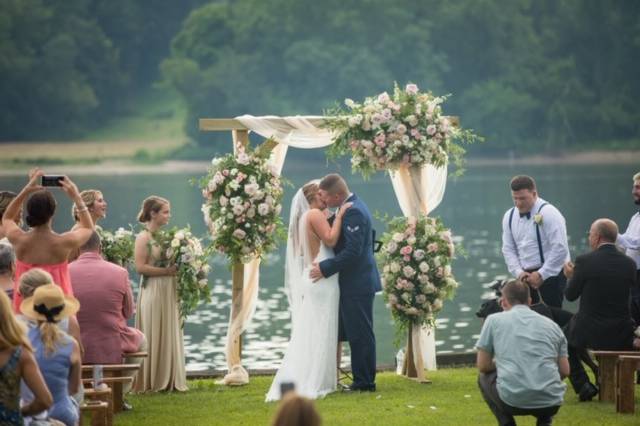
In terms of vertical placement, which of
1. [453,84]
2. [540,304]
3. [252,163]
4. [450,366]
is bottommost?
[450,366]

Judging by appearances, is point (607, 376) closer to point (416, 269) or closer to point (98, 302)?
point (416, 269)

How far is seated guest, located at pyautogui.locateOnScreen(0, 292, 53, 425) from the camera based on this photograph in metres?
6.96

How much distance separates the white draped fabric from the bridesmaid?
71 cm

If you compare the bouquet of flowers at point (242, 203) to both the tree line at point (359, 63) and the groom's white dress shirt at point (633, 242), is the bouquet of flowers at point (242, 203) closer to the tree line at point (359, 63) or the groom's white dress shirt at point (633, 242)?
the groom's white dress shirt at point (633, 242)

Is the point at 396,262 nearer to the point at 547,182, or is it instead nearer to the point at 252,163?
the point at 252,163

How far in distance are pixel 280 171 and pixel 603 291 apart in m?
3.75

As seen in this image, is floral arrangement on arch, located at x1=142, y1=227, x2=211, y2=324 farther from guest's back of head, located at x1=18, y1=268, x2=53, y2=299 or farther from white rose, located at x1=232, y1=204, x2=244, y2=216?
guest's back of head, located at x1=18, y1=268, x2=53, y2=299

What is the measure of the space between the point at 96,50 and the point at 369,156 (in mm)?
83604

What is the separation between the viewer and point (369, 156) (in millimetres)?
12578

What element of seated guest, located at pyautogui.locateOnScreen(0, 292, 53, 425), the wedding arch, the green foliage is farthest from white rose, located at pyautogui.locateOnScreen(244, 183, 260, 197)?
the green foliage

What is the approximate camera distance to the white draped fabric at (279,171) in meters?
13.0

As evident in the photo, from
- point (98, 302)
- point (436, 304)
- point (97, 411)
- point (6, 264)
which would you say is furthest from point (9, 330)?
point (436, 304)

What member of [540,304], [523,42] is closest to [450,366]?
[540,304]

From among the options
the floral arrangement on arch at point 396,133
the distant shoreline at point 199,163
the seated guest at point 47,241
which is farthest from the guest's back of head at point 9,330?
the distant shoreline at point 199,163
